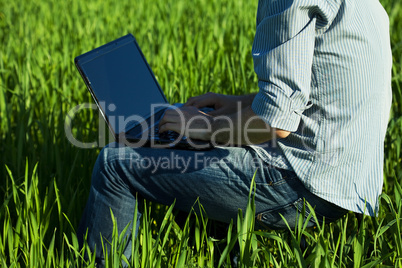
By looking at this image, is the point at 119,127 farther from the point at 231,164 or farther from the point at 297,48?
the point at 297,48

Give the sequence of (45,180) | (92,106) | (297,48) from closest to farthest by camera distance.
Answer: (297,48)
(45,180)
(92,106)

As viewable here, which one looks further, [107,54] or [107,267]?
[107,54]

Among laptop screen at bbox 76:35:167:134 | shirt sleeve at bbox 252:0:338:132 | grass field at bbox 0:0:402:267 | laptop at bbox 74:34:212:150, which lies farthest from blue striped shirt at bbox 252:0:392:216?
laptop screen at bbox 76:35:167:134

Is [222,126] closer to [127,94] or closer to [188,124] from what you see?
[188,124]

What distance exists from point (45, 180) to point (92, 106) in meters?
0.51

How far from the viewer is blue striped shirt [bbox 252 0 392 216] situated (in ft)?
3.68

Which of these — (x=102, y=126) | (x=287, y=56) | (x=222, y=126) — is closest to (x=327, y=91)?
(x=287, y=56)

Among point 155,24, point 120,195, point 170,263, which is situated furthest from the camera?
point 155,24

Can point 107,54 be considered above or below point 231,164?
above

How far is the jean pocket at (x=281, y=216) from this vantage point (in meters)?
1.29

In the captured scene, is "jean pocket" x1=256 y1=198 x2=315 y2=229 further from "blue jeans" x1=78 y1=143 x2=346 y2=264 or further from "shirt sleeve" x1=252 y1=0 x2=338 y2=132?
"shirt sleeve" x1=252 y1=0 x2=338 y2=132

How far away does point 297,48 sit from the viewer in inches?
43.8

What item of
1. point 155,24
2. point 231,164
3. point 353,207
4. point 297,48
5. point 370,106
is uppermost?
point 155,24

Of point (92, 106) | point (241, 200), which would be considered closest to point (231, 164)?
point (241, 200)
